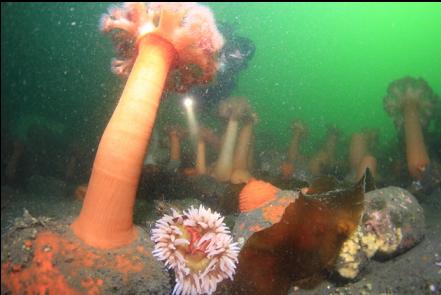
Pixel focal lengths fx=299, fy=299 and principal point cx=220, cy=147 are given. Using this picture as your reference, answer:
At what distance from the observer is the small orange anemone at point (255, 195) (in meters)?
3.85

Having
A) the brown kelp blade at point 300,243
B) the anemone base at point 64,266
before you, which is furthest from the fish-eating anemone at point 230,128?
the anemone base at point 64,266

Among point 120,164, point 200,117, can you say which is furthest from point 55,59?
point 120,164

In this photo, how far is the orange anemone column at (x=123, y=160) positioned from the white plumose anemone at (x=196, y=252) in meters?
0.43

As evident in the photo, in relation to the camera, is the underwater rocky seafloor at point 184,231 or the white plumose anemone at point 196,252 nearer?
the underwater rocky seafloor at point 184,231

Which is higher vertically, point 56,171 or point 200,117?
point 200,117

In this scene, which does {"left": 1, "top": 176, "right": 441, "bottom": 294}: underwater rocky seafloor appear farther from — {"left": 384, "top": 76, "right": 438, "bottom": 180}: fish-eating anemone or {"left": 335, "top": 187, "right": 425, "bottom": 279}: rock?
{"left": 384, "top": 76, "right": 438, "bottom": 180}: fish-eating anemone

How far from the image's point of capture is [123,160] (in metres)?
2.97

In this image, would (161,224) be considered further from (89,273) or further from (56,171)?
(56,171)

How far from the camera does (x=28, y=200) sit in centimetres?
455

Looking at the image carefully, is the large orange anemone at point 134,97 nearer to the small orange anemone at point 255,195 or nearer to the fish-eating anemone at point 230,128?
the small orange anemone at point 255,195

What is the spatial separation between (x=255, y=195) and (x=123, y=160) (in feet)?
6.00

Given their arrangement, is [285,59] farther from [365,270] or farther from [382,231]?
[365,270]

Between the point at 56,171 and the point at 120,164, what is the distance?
581cm

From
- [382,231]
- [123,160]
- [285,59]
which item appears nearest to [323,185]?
[382,231]
